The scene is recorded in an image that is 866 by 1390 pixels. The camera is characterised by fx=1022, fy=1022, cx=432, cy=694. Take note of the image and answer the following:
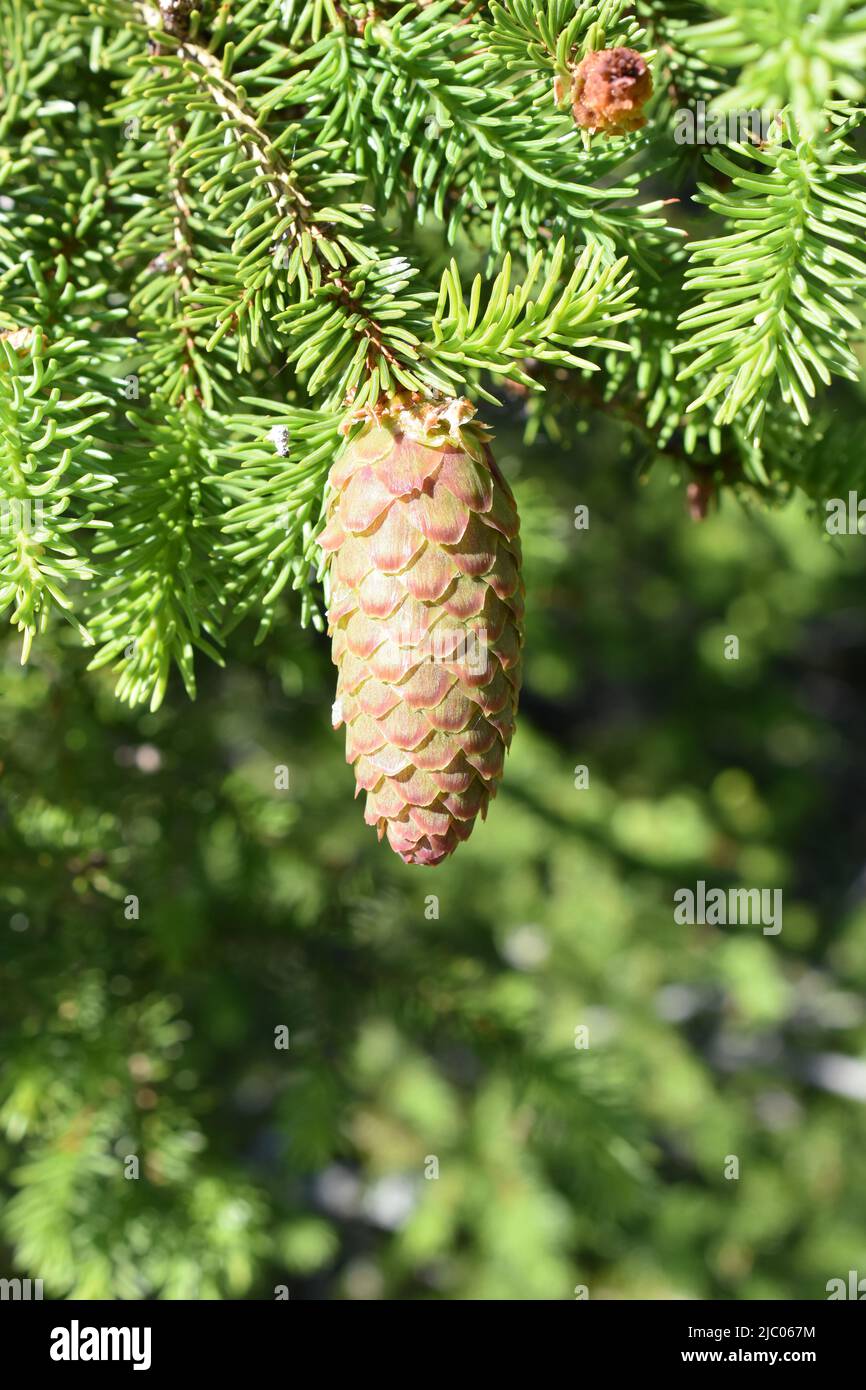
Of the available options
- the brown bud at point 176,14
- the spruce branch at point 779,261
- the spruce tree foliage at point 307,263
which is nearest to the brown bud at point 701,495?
the spruce tree foliage at point 307,263

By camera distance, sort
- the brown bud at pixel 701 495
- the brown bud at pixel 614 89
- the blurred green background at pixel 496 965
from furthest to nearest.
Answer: the blurred green background at pixel 496 965, the brown bud at pixel 701 495, the brown bud at pixel 614 89

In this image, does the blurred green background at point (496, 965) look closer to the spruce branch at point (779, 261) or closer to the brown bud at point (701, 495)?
the brown bud at point (701, 495)

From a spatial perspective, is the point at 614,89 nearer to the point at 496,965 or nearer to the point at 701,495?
the point at 701,495

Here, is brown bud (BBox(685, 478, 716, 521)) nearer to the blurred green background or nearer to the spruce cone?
the blurred green background

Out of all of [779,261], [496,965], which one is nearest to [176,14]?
[779,261]

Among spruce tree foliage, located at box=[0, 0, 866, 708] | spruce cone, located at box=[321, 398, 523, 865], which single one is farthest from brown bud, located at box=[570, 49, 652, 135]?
spruce cone, located at box=[321, 398, 523, 865]
